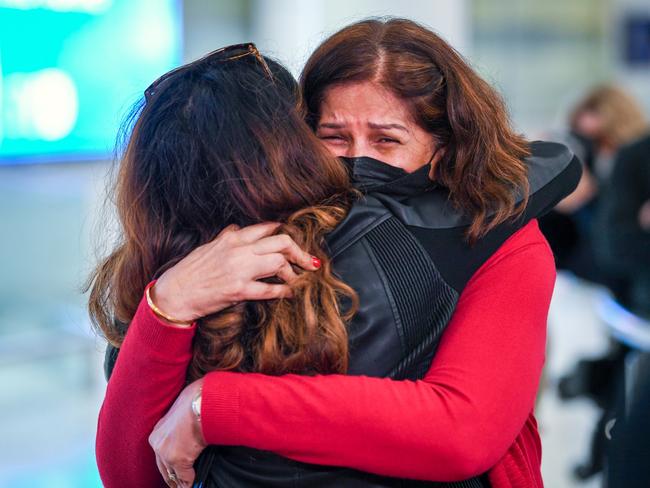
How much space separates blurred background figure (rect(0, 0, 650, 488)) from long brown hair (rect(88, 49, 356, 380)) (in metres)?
1.53

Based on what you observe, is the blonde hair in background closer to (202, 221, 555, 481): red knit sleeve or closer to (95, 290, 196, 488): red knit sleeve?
(202, 221, 555, 481): red knit sleeve

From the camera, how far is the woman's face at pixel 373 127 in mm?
1320

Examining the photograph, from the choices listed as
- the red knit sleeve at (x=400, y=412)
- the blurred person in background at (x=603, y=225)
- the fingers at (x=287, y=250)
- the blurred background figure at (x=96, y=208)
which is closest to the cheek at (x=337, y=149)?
the fingers at (x=287, y=250)

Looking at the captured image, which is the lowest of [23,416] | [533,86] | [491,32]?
[23,416]

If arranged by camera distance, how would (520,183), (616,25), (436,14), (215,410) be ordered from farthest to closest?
(616,25) < (436,14) < (520,183) < (215,410)

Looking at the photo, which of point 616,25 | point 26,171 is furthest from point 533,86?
point 26,171

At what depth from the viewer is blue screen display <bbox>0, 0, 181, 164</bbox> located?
3.99 meters

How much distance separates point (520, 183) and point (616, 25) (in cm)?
1024

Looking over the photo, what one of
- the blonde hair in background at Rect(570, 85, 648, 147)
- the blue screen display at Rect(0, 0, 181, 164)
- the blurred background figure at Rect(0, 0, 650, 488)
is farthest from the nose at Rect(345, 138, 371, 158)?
the blonde hair in background at Rect(570, 85, 648, 147)

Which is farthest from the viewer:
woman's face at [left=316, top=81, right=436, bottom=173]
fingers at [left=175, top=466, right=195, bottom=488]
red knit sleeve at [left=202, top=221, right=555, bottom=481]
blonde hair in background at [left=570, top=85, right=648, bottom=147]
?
blonde hair in background at [left=570, top=85, right=648, bottom=147]

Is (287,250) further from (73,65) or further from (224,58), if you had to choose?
(73,65)

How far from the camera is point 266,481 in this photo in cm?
119

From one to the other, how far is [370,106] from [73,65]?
316 cm

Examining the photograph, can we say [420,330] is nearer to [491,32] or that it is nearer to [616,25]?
[491,32]
